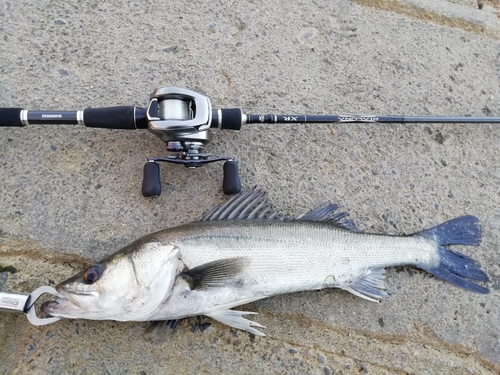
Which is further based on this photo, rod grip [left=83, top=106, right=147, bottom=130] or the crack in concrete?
the crack in concrete

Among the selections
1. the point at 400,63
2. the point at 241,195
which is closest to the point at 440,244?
the point at 241,195

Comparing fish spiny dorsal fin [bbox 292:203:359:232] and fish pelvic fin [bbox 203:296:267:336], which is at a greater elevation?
fish spiny dorsal fin [bbox 292:203:359:232]

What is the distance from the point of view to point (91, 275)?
6.11 feet

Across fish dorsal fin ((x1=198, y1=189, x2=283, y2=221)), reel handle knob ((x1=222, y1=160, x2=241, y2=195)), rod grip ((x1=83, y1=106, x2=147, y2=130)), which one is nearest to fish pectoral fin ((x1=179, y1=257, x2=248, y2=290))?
fish dorsal fin ((x1=198, y1=189, x2=283, y2=221))

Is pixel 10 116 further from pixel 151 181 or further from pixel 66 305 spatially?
pixel 66 305

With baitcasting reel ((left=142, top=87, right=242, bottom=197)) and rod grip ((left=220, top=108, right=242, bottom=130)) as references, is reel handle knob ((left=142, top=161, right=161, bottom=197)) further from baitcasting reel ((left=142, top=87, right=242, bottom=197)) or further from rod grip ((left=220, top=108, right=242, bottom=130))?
rod grip ((left=220, top=108, right=242, bottom=130))

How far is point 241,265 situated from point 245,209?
1.06 feet

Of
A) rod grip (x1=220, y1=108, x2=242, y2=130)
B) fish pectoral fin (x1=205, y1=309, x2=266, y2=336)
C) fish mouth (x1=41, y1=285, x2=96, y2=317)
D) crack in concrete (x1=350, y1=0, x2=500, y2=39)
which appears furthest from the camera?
crack in concrete (x1=350, y1=0, x2=500, y2=39)

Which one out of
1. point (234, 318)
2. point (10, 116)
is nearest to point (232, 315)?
point (234, 318)

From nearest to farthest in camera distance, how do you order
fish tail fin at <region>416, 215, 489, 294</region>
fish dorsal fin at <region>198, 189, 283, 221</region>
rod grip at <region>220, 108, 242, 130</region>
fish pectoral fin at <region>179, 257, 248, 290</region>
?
fish pectoral fin at <region>179, 257, 248, 290</region> → fish dorsal fin at <region>198, 189, 283, 221</region> → rod grip at <region>220, 108, 242, 130</region> → fish tail fin at <region>416, 215, 489, 294</region>

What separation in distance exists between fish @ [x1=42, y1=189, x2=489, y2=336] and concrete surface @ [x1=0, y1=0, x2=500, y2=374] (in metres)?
0.19

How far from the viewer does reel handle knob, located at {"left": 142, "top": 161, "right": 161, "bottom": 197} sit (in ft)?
7.12

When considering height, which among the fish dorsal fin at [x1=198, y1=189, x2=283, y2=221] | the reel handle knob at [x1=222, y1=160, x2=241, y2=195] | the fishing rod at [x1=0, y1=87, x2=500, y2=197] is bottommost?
the fish dorsal fin at [x1=198, y1=189, x2=283, y2=221]

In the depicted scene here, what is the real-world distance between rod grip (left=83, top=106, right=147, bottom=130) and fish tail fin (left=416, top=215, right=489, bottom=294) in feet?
5.62
